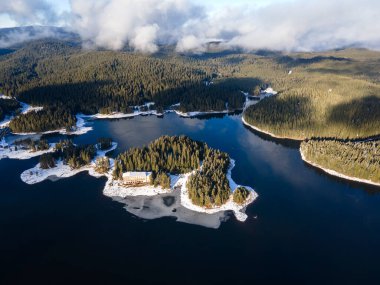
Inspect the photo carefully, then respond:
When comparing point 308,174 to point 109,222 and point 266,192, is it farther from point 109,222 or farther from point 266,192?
point 109,222

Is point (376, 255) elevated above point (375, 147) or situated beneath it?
situated beneath

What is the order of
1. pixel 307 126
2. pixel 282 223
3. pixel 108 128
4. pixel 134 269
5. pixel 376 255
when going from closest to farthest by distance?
pixel 134 269, pixel 376 255, pixel 282 223, pixel 307 126, pixel 108 128

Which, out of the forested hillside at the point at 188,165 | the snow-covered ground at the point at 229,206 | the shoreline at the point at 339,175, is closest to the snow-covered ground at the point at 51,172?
the forested hillside at the point at 188,165

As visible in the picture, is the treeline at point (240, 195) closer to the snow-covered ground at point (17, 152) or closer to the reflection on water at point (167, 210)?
the reflection on water at point (167, 210)

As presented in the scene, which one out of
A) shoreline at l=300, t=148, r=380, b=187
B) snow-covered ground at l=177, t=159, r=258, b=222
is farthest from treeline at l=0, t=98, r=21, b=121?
shoreline at l=300, t=148, r=380, b=187

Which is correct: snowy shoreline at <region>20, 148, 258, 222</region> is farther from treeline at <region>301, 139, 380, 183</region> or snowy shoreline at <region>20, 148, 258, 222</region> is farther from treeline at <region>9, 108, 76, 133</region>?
treeline at <region>9, 108, 76, 133</region>

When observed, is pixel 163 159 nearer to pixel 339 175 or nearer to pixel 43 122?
pixel 339 175

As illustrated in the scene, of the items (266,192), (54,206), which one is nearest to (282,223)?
(266,192)
